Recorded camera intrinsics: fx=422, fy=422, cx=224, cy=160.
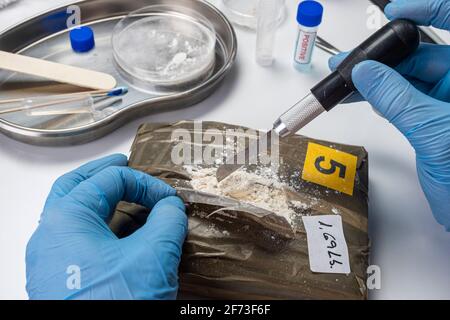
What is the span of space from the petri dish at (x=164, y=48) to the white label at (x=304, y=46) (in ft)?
0.63

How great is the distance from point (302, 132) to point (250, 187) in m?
0.23

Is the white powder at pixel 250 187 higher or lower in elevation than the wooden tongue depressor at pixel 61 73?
lower

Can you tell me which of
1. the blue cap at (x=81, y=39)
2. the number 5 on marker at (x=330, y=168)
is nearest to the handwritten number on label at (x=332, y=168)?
the number 5 on marker at (x=330, y=168)

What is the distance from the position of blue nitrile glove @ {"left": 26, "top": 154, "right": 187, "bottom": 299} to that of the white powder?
7cm

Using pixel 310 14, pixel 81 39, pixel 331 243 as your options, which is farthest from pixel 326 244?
pixel 81 39

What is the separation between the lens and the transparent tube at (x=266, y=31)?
38.0 inches

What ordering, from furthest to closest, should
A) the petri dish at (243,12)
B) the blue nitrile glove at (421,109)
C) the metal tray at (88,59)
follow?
the petri dish at (243,12), the metal tray at (88,59), the blue nitrile glove at (421,109)

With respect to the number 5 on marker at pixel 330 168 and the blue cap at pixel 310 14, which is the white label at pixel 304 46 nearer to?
the blue cap at pixel 310 14

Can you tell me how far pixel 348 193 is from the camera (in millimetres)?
709

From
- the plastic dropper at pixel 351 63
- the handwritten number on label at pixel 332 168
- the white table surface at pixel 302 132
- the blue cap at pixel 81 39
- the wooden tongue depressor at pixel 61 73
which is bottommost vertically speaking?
the white table surface at pixel 302 132

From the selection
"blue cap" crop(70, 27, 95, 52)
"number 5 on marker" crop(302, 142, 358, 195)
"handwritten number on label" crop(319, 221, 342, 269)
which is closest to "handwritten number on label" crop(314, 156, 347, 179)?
"number 5 on marker" crop(302, 142, 358, 195)

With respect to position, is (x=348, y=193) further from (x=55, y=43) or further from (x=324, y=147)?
(x=55, y=43)

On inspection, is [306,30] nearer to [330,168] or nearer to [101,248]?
[330,168]

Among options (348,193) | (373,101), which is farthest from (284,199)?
(373,101)
